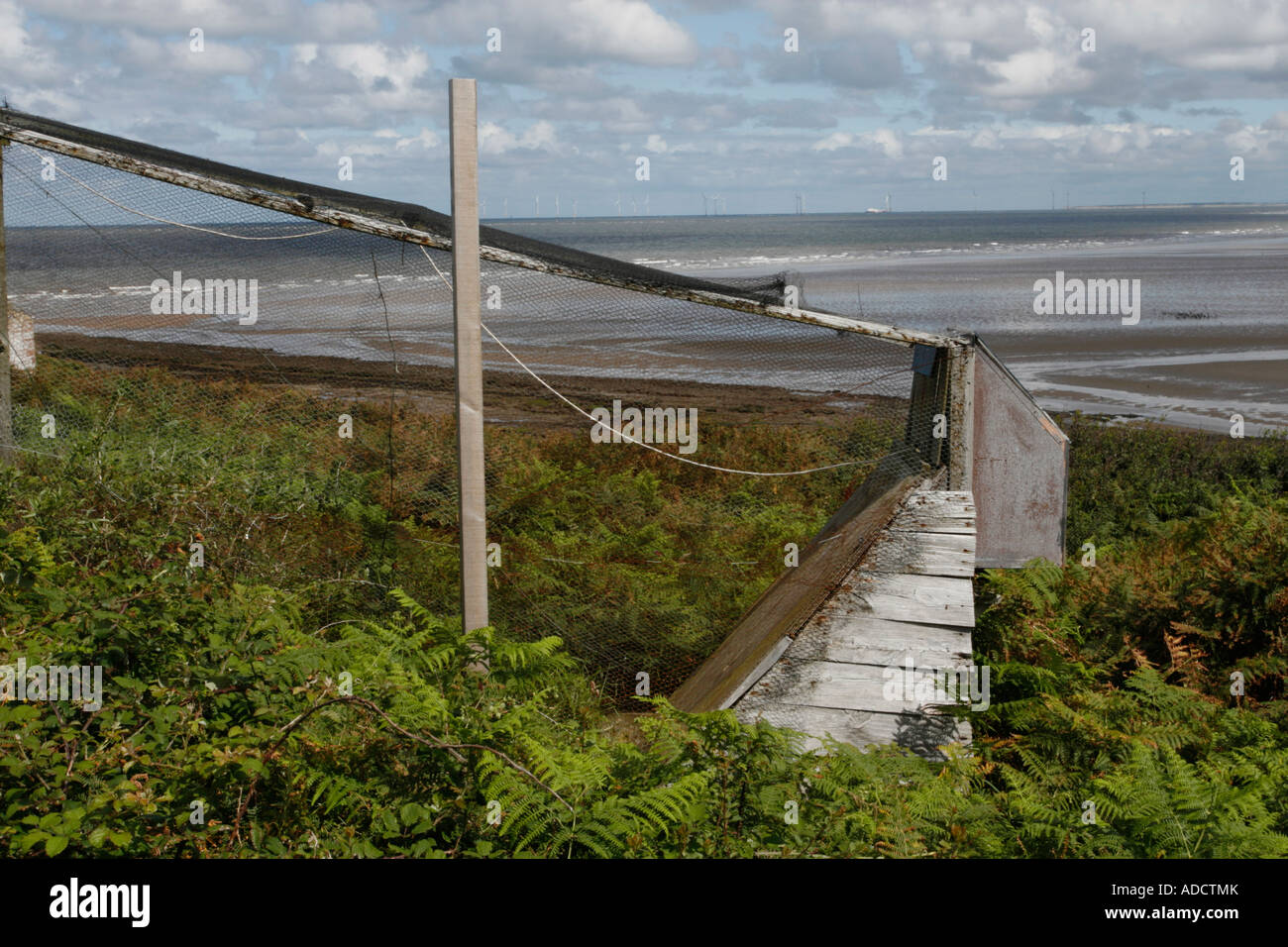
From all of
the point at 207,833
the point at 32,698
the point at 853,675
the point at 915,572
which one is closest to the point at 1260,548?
the point at 915,572

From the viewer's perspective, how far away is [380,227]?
4773 mm

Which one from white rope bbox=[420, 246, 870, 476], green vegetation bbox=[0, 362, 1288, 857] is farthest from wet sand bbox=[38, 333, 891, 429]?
white rope bbox=[420, 246, 870, 476]

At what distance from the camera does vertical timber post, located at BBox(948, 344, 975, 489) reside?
541 centimetres

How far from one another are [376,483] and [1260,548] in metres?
5.16

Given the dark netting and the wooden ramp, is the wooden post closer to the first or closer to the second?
the dark netting

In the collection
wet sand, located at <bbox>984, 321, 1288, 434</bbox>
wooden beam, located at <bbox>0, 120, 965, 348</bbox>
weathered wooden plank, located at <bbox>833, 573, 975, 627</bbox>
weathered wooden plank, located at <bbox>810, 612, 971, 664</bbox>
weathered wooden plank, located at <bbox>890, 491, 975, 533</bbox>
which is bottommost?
weathered wooden plank, located at <bbox>810, 612, 971, 664</bbox>

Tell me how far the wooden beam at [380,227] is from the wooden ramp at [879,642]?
0.99m

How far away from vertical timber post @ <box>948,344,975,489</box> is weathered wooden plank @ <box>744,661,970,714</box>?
104 centimetres

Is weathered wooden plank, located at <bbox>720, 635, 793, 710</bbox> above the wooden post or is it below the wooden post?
below

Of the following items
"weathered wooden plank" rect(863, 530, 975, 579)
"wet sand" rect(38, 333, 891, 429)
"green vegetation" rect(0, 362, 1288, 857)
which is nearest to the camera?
"green vegetation" rect(0, 362, 1288, 857)

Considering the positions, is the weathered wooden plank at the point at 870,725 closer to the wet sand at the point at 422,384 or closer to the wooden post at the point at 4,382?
the wet sand at the point at 422,384

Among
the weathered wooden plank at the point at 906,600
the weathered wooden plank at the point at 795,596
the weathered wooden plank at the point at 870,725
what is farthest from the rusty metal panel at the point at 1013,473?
the weathered wooden plank at the point at 870,725
